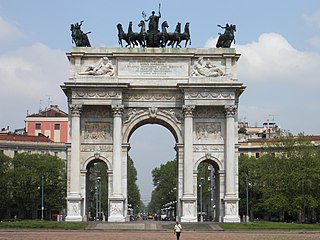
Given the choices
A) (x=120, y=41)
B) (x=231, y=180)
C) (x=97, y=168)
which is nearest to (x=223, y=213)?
(x=231, y=180)

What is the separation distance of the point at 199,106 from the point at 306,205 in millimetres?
22301

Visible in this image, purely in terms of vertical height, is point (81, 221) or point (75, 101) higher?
point (75, 101)

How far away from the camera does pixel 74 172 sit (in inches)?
2376

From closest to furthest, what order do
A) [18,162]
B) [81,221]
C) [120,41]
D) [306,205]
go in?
[81,221] → [120,41] → [306,205] → [18,162]

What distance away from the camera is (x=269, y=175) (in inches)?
3164

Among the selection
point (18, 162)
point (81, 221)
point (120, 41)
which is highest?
point (120, 41)

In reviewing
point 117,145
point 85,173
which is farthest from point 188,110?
point 85,173

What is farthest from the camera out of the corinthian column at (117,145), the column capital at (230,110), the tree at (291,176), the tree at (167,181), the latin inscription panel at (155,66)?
the tree at (167,181)

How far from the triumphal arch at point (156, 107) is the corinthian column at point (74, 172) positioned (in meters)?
0.08

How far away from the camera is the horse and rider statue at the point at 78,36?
62.7m

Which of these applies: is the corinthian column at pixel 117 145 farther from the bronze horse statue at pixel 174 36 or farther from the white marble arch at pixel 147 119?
the bronze horse statue at pixel 174 36

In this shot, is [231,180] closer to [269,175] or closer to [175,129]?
[175,129]

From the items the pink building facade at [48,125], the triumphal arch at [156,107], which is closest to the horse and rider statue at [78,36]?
the triumphal arch at [156,107]

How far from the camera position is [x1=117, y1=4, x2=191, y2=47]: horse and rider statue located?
206 ft
